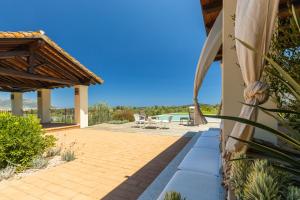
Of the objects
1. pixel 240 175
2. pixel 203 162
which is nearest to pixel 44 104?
pixel 203 162

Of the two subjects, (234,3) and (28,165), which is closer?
(234,3)

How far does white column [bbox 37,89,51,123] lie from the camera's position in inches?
512

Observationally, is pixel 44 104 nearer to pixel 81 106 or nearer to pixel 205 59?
pixel 81 106

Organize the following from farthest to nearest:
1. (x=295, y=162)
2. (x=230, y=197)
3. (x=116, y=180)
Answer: (x=116, y=180) → (x=230, y=197) → (x=295, y=162)

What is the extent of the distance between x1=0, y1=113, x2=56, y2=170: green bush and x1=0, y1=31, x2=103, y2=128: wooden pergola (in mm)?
3865

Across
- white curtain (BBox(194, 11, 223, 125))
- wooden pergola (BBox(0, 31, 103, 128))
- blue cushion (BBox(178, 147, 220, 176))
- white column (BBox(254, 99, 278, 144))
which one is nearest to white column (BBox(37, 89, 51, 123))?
wooden pergola (BBox(0, 31, 103, 128))

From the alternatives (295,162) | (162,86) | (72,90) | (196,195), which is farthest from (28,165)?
(162,86)

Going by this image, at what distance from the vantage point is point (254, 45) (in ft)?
5.47

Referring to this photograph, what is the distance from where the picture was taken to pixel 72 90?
40.3ft

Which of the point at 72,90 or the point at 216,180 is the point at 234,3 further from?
the point at 72,90

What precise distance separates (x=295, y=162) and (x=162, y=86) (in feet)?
198

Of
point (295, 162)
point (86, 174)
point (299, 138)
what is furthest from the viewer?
point (86, 174)

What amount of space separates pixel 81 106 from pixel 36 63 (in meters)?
3.54

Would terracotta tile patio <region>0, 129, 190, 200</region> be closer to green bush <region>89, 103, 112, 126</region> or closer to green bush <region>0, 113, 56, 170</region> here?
green bush <region>0, 113, 56, 170</region>
